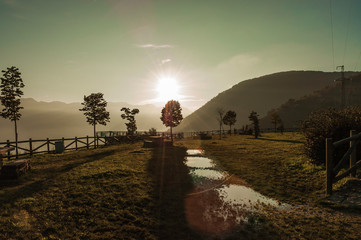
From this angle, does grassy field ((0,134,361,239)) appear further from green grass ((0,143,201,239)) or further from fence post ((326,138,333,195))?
fence post ((326,138,333,195))

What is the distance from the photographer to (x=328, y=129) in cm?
981

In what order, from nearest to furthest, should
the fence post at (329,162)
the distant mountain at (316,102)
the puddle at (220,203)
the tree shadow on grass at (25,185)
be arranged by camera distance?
the puddle at (220,203) → the fence post at (329,162) → the tree shadow on grass at (25,185) → the distant mountain at (316,102)

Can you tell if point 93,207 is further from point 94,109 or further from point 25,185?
point 94,109

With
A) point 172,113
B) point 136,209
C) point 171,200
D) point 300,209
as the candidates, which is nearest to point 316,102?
point 172,113

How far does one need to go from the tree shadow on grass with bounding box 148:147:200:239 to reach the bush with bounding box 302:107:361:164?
23.4 ft

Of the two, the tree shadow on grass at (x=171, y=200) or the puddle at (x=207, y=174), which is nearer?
the tree shadow on grass at (x=171, y=200)

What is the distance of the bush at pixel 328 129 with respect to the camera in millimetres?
9422

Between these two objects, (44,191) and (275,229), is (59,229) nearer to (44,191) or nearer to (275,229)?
(44,191)

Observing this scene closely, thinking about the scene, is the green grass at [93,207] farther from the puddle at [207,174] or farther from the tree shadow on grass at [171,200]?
the puddle at [207,174]

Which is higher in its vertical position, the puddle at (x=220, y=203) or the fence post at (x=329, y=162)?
the fence post at (x=329, y=162)

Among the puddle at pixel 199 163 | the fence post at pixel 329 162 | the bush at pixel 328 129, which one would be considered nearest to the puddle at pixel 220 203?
the fence post at pixel 329 162

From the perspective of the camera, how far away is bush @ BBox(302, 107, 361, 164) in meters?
9.42

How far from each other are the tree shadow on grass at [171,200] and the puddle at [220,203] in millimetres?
303

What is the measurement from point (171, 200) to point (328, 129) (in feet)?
29.8
